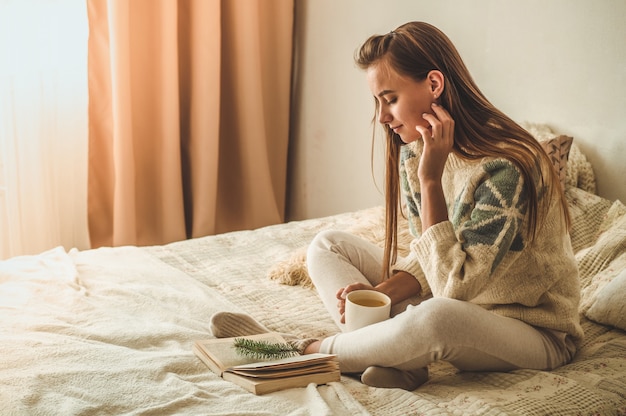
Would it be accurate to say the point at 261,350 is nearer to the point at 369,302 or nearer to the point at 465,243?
the point at 369,302

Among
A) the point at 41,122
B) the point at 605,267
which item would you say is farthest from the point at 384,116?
the point at 41,122

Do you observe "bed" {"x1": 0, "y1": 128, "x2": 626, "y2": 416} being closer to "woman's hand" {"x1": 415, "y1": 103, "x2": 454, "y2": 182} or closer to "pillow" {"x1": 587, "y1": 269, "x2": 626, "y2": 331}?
"pillow" {"x1": 587, "y1": 269, "x2": 626, "y2": 331}

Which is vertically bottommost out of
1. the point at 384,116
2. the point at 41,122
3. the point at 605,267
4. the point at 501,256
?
the point at 605,267

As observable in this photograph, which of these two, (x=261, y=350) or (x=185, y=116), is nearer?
(x=261, y=350)

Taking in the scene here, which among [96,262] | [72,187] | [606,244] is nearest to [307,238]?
[96,262]

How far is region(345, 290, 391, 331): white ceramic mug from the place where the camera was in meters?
1.32

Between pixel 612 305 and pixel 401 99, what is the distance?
0.66 m

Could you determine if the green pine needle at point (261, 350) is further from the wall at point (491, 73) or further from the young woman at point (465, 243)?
the wall at point (491, 73)

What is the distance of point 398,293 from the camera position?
4.99 feet

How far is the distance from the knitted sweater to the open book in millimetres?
264

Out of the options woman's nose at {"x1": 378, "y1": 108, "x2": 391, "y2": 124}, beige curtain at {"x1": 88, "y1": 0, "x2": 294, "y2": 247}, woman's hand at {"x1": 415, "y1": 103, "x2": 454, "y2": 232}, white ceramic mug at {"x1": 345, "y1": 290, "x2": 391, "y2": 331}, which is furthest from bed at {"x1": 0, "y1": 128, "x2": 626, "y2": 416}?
beige curtain at {"x1": 88, "y1": 0, "x2": 294, "y2": 247}

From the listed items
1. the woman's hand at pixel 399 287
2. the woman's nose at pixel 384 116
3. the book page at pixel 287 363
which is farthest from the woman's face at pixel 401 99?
the book page at pixel 287 363

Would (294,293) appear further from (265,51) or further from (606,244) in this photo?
(265,51)

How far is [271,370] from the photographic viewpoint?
1.25 meters
